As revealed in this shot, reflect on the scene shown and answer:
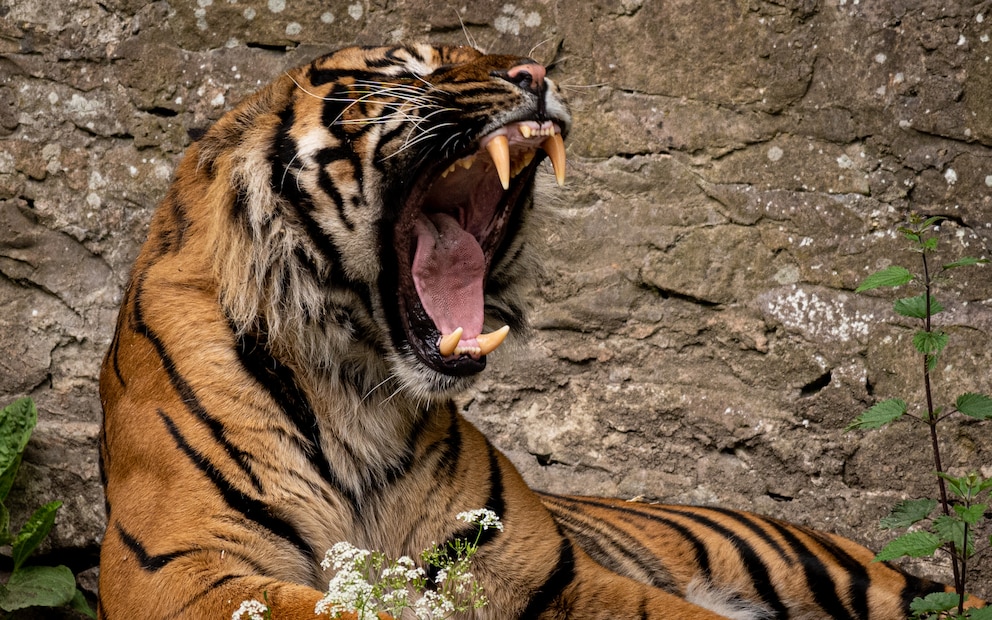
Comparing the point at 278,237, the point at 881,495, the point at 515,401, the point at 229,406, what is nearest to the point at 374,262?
the point at 278,237

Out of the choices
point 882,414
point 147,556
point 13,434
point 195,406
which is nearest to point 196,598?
point 147,556

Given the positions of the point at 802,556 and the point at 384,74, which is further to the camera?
the point at 802,556

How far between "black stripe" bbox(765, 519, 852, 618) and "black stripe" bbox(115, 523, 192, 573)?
70.1 inches

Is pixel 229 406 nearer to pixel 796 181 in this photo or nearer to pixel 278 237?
pixel 278 237

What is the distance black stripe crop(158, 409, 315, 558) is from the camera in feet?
6.98

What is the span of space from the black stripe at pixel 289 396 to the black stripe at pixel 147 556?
13.9 inches

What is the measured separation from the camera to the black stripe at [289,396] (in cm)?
229

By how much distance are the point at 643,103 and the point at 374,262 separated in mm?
1552

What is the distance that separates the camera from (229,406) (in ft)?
7.29

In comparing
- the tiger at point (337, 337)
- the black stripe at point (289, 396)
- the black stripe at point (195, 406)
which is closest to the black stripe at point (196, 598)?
the tiger at point (337, 337)

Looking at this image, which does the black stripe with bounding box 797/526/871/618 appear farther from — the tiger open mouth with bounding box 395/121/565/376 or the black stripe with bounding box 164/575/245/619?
the black stripe with bounding box 164/575/245/619

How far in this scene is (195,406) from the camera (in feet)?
7.27

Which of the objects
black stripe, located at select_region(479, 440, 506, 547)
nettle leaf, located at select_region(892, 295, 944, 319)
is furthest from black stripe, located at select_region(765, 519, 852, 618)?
black stripe, located at select_region(479, 440, 506, 547)

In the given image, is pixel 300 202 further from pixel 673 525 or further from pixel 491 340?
pixel 673 525
